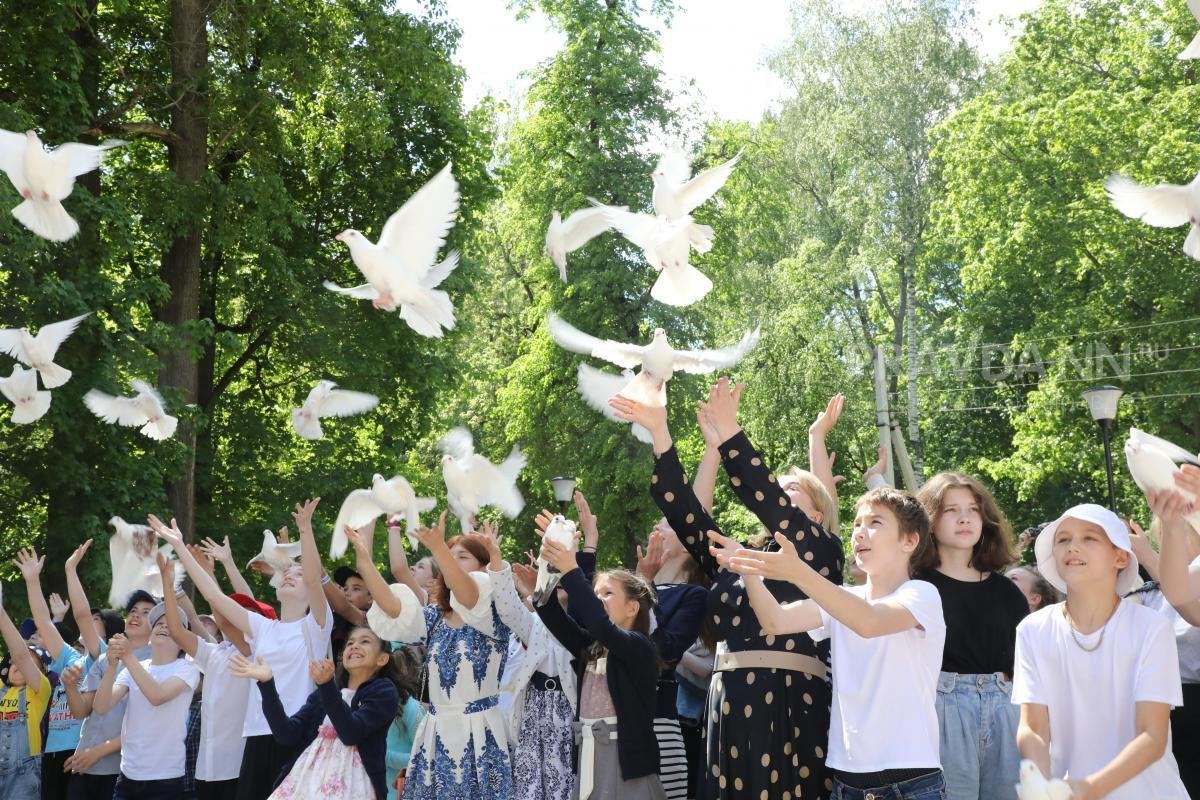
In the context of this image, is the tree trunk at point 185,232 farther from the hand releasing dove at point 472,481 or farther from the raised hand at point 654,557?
the raised hand at point 654,557

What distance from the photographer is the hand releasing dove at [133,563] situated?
8.35 meters

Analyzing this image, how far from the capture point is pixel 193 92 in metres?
15.8

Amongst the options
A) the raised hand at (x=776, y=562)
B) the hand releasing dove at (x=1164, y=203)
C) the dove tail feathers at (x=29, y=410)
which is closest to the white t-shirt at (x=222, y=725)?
the dove tail feathers at (x=29, y=410)

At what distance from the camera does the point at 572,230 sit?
6.45 metres

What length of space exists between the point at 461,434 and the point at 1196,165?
17442 mm

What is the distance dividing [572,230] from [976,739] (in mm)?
3231

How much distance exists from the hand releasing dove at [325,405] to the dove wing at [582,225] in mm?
2262

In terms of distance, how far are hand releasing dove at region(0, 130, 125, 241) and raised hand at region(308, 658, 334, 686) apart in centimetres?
320

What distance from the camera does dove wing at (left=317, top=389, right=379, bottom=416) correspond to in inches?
327

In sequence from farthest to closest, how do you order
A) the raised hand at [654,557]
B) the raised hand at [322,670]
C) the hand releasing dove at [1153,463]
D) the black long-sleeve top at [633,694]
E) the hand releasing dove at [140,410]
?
the hand releasing dove at [140,410] → the raised hand at [654,557] → the raised hand at [322,670] → the black long-sleeve top at [633,694] → the hand releasing dove at [1153,463]

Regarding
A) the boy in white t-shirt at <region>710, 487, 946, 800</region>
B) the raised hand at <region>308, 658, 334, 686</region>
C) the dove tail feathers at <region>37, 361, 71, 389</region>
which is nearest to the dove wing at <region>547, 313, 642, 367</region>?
the boy in white t-shirt at <region>710, 487, 946, 800</region>

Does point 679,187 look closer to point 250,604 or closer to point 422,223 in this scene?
point 422,223

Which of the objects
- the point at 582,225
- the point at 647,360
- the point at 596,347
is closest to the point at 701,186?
the point at 582,225

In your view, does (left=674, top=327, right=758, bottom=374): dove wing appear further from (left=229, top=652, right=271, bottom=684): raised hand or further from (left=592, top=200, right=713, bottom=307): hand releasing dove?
(left=229, top=652, right=271, bottom=684): raised hand
